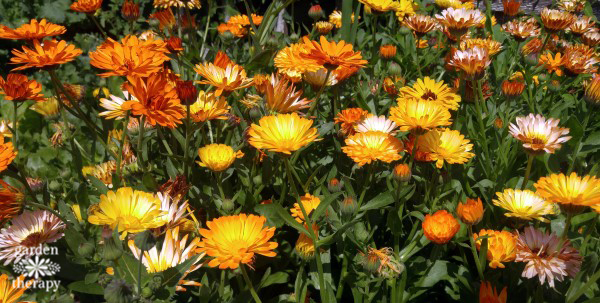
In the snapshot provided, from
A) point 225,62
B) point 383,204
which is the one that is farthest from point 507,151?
point 225,62

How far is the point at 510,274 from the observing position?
50.3 inches

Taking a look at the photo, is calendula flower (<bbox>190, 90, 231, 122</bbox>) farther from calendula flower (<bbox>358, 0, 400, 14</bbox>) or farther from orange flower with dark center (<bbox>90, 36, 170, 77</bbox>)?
calendula flower (<bbox>358, 0, 400, 14</bbox>)

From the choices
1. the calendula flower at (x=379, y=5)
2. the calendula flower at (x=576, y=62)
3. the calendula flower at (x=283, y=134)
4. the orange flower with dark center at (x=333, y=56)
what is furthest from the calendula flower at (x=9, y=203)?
the calendula flower at (x=576, y=62)

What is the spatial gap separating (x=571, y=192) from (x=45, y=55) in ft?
4.25

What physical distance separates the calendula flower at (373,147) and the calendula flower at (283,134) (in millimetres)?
141

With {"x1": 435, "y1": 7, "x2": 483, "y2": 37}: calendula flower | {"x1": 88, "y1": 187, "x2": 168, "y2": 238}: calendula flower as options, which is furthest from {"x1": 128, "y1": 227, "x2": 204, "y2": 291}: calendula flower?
{"x1": 435, "y1": 7, "x2": 483, "y2": 37}: calendula flower

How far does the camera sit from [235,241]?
3.29 feet

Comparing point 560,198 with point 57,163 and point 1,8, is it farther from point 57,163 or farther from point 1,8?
point 1,8

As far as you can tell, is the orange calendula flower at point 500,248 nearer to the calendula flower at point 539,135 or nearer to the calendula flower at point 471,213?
the calendula flower at point 471,213

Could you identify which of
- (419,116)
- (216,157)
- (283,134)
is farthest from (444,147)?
(216,157)

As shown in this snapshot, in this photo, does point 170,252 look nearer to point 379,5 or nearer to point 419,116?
point 419,116

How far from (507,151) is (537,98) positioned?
0.57 meters

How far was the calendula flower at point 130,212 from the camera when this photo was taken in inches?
39.3

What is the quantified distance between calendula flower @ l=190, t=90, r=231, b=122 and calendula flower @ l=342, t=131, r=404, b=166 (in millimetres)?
358
